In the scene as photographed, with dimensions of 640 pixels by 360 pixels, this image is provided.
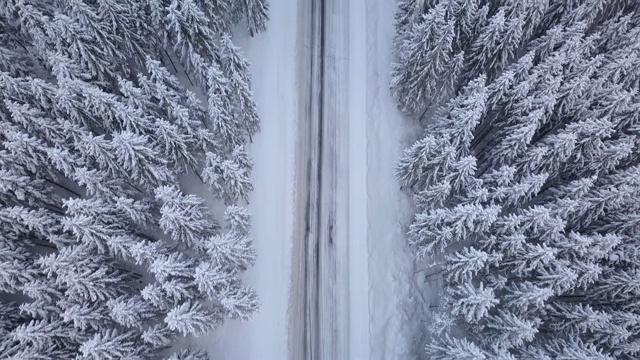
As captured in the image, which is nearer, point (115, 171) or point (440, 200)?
point (115, 171)

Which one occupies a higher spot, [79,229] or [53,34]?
[53,34]

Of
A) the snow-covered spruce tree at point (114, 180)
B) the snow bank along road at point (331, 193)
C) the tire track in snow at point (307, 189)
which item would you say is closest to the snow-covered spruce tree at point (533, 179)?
the snow bank along road at point (331, 193)

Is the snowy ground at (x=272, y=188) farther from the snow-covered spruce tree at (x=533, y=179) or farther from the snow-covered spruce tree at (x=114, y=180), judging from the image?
the snow-covered spruce tree at (x=533, y=179)

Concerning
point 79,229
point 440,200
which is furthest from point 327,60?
point 79,229

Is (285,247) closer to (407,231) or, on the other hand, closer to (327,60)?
(407,231)

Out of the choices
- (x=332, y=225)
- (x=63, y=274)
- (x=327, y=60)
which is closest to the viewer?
(x=63, y=274)

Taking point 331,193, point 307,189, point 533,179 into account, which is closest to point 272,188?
point 307,189

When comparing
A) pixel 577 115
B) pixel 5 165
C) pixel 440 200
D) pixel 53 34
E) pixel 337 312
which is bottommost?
pixel 337 312

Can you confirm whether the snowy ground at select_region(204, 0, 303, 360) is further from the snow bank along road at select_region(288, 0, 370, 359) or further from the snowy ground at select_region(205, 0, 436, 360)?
the snow bank along road at select_region(288, 0, 370, 359)
